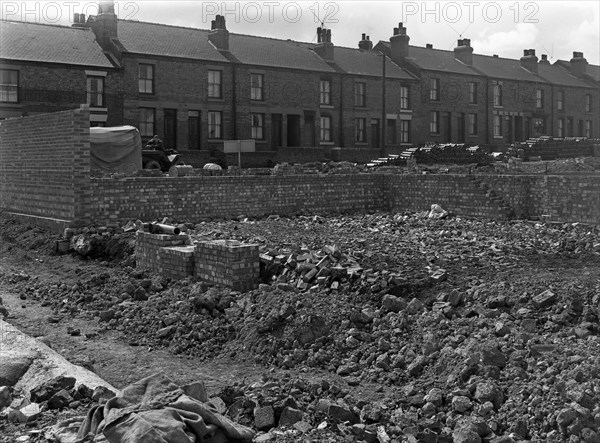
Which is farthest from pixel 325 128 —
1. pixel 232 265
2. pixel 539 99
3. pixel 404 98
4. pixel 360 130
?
pixel 232 265

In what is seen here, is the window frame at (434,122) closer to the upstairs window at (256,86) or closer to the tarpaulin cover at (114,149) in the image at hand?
the upstairs window at (256,86)

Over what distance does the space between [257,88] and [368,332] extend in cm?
3134

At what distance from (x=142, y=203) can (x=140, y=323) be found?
7.22 m

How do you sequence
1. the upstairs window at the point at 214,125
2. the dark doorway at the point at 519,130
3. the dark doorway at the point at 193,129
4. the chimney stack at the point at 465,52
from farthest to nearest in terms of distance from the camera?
the dark doorway at the point at 519,130
the chimney stack at the point at 465,52
the upstairs window at the point at 214,125
the dark doorway at the point at 193,129

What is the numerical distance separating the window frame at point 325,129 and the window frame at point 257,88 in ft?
14.3

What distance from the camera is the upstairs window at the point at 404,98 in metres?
43.7

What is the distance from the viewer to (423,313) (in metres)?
7.56

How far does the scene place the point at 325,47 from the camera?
4147 cm

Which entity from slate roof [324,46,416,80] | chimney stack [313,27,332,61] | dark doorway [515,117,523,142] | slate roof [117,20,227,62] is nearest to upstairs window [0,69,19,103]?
slate roof [117,20,227,62]

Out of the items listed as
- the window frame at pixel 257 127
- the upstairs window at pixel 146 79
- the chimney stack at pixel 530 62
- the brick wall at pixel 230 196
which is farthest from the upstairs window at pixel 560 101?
the brick wall at pixel 230 196

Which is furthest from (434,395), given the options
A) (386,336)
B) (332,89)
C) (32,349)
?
(332,89)

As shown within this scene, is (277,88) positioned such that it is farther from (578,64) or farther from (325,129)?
(578,64)

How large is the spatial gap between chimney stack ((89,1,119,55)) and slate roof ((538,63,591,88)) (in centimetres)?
3263

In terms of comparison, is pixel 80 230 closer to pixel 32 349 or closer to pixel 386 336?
pixel 32 349
